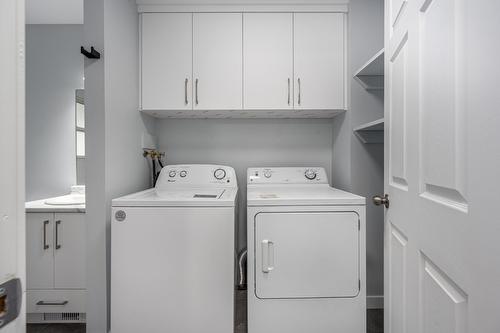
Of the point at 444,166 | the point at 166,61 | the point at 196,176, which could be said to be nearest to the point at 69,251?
the point at 196,176

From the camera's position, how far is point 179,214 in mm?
1356

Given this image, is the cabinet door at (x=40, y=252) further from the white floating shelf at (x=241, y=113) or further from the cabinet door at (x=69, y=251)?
the white floating shelf at (x=241, y=113)

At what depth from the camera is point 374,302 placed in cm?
186

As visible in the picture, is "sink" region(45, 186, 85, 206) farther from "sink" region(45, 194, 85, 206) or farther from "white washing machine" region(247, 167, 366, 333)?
"white washing machine" region(247, 167, 366, 333)

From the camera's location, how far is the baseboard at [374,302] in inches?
73.1

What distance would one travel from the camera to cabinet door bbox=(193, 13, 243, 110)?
1838 millimetres

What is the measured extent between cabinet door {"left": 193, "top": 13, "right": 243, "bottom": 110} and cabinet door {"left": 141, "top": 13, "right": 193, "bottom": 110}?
0.07m

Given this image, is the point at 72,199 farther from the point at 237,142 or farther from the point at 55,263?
the point at 237,142

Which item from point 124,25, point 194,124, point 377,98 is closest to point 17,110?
point 124,25

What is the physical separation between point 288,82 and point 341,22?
62 cm

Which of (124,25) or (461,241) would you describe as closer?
(461,241)

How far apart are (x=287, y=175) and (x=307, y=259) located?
2.58ft

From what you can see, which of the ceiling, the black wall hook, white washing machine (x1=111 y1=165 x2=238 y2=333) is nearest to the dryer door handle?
white washing machine (x1=111 y1=165 x2=238 y2=333)

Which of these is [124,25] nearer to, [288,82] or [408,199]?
[288,82]
